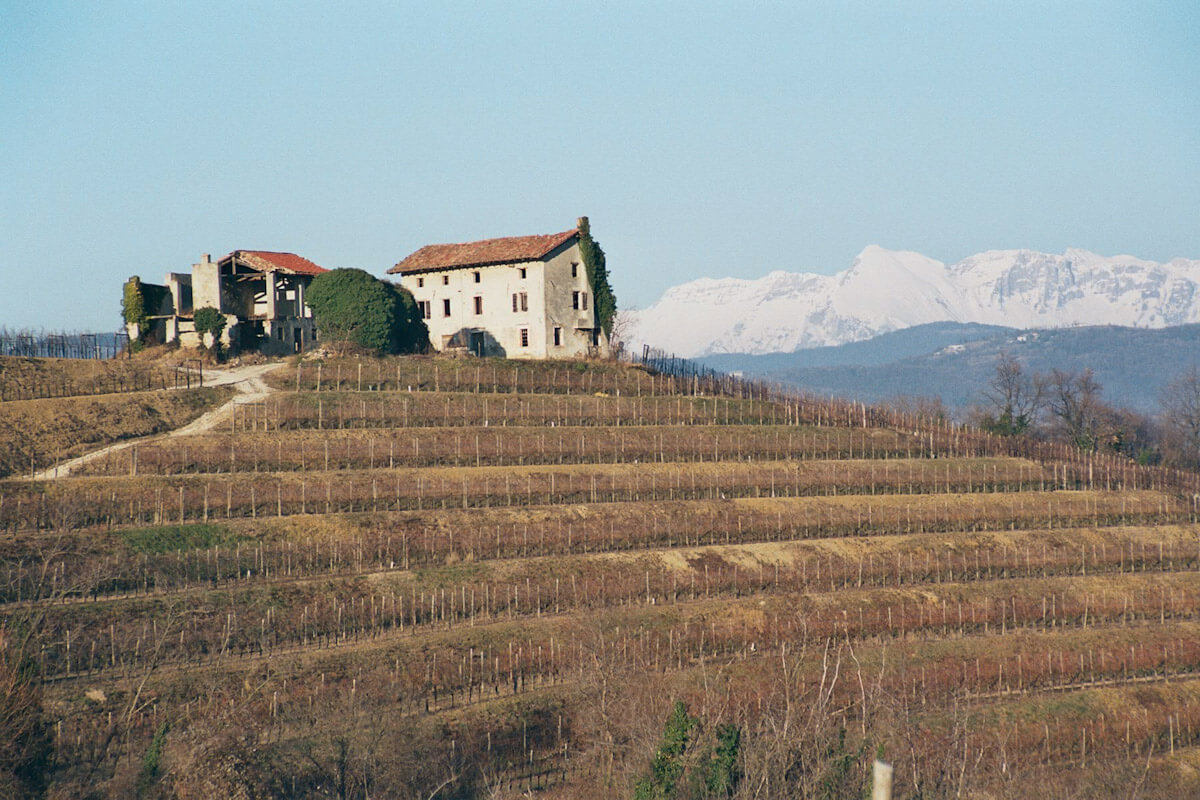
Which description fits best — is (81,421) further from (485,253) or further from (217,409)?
(485,253)

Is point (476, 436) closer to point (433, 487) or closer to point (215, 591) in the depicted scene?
point (433, 487)

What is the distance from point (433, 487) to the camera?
70.8 m

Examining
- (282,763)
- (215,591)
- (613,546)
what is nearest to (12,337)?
(215,591)

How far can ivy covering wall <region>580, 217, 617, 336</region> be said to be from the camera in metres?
103

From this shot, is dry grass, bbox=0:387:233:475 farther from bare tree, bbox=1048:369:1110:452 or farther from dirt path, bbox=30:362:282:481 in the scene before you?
bare tree, bbox=1048:369:1110:452

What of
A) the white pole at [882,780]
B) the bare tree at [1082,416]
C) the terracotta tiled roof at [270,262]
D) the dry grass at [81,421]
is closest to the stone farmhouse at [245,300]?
the terracotta tiled roof at [270,262]

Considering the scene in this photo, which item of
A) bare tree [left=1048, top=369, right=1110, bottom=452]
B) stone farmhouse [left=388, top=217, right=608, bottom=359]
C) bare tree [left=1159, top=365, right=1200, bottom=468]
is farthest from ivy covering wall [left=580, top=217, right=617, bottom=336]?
bare tree [left=1159, top=365, right=1200, bottom=468]

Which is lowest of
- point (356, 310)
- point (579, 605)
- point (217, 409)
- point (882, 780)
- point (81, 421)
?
point (579, 605)

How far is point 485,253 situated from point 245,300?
769 inches

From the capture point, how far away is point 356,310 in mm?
94188

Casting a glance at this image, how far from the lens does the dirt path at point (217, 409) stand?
67.4 metres

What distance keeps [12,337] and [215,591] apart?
46555mm

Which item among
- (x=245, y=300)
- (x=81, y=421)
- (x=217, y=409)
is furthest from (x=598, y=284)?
(x=81, y=421)

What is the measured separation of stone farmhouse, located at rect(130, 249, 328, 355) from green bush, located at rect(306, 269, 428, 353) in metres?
3.00
